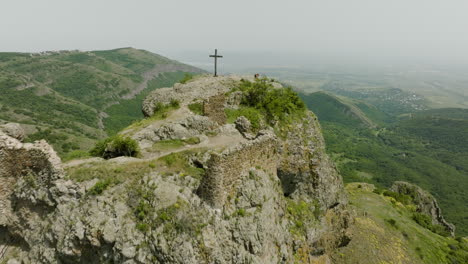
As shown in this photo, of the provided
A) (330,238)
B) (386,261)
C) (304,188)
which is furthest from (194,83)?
(386,261)

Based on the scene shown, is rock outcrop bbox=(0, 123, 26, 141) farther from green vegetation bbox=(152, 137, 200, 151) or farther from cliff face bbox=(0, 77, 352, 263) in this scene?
green vegetation bbox=(152, 137, 200, 151)

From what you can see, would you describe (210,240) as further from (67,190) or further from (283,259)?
(67,190)

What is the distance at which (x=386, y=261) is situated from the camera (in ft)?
90.6

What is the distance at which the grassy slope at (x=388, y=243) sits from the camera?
26.9 meters

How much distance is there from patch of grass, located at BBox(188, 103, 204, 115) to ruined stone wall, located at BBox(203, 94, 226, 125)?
2.92ft

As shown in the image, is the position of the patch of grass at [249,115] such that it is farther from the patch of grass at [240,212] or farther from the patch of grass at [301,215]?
the patch of grass at [240,212]

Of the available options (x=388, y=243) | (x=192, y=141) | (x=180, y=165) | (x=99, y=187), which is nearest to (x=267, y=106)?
(x=192, y=141)

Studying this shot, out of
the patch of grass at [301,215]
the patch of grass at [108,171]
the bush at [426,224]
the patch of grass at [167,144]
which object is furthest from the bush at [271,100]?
the bush at [426,224]

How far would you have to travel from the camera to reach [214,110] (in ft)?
82.1

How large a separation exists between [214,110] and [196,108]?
2.35 meters

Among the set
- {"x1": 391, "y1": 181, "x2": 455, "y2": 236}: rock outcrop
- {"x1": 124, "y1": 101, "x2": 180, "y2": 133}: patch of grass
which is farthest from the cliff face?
{"x1": 391, "y1": 181, "x2": 455, "y2": 236}: rock outcrop

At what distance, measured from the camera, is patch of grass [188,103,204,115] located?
25.6 m

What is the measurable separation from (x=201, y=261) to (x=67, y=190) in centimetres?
800

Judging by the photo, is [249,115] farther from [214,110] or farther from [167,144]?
[167,144]
